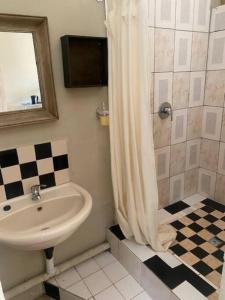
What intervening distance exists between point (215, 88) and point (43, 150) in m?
1.43

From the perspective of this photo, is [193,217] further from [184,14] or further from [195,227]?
[184,14]

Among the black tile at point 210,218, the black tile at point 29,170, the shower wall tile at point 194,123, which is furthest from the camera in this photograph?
the shower wall tile at point 194,123

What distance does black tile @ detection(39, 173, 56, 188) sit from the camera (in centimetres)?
139

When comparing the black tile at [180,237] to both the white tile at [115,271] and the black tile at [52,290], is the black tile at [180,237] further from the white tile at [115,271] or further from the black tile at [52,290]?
the black tile at [52,290]

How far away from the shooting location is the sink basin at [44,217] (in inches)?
41.7

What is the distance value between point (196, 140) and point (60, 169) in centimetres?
124

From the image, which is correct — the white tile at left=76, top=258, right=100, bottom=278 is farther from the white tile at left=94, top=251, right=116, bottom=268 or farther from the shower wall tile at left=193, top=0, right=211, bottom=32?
the shower wall tile at left=193, top=0, right=211, bottom=32

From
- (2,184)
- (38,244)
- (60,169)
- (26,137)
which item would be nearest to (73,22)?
(26,137)

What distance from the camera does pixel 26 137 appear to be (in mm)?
1282

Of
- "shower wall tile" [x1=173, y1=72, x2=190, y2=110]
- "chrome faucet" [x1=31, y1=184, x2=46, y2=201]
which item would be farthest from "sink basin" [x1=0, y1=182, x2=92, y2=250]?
"shower wall tile" [x1=173, y1=72, x2=190, y2=110]

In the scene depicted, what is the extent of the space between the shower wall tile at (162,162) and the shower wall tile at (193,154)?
24 cm

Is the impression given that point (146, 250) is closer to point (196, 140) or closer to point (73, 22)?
point (196, 140)

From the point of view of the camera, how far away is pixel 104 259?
1726 millimetres

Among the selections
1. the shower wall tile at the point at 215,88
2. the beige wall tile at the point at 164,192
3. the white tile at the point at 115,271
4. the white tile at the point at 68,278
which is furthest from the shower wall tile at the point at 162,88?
the white tile at the point at 68,278
